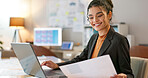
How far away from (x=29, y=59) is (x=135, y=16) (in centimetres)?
325

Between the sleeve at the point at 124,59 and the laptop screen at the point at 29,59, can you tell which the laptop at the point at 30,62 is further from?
the sleeve at the point at 124,59

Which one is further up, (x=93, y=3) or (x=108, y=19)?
(x=93, y=3)

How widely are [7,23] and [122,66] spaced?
489cm

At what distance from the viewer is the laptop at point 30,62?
4.07ft

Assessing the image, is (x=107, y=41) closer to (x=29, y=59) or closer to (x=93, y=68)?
(x=93, y=68)

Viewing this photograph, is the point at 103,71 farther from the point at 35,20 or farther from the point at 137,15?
the point at 35,20

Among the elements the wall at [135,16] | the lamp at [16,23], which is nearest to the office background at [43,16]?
the wall at [135,16]

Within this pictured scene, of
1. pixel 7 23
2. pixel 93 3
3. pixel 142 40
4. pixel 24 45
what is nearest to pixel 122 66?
pixel 93 3

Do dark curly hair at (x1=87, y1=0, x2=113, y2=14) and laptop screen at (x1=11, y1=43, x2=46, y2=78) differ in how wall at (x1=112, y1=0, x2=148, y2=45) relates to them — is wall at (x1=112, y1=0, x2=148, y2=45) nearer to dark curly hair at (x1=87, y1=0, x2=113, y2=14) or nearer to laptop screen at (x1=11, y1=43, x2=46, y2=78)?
dark curly hair at (x1=87, y1=0, x2=113, y2=14)

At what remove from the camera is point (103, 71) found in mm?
1085

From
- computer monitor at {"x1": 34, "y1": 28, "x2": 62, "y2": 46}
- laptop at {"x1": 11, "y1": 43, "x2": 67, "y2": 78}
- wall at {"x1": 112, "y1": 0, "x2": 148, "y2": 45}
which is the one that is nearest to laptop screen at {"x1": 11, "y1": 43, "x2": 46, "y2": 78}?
laptop at {"x1": 11, "y1": 43, "x2": 67, "y2": 78}

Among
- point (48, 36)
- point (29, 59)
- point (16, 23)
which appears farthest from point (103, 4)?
point (16, 23)

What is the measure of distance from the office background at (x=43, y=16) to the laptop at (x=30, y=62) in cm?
299

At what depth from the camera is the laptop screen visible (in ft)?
4.08
